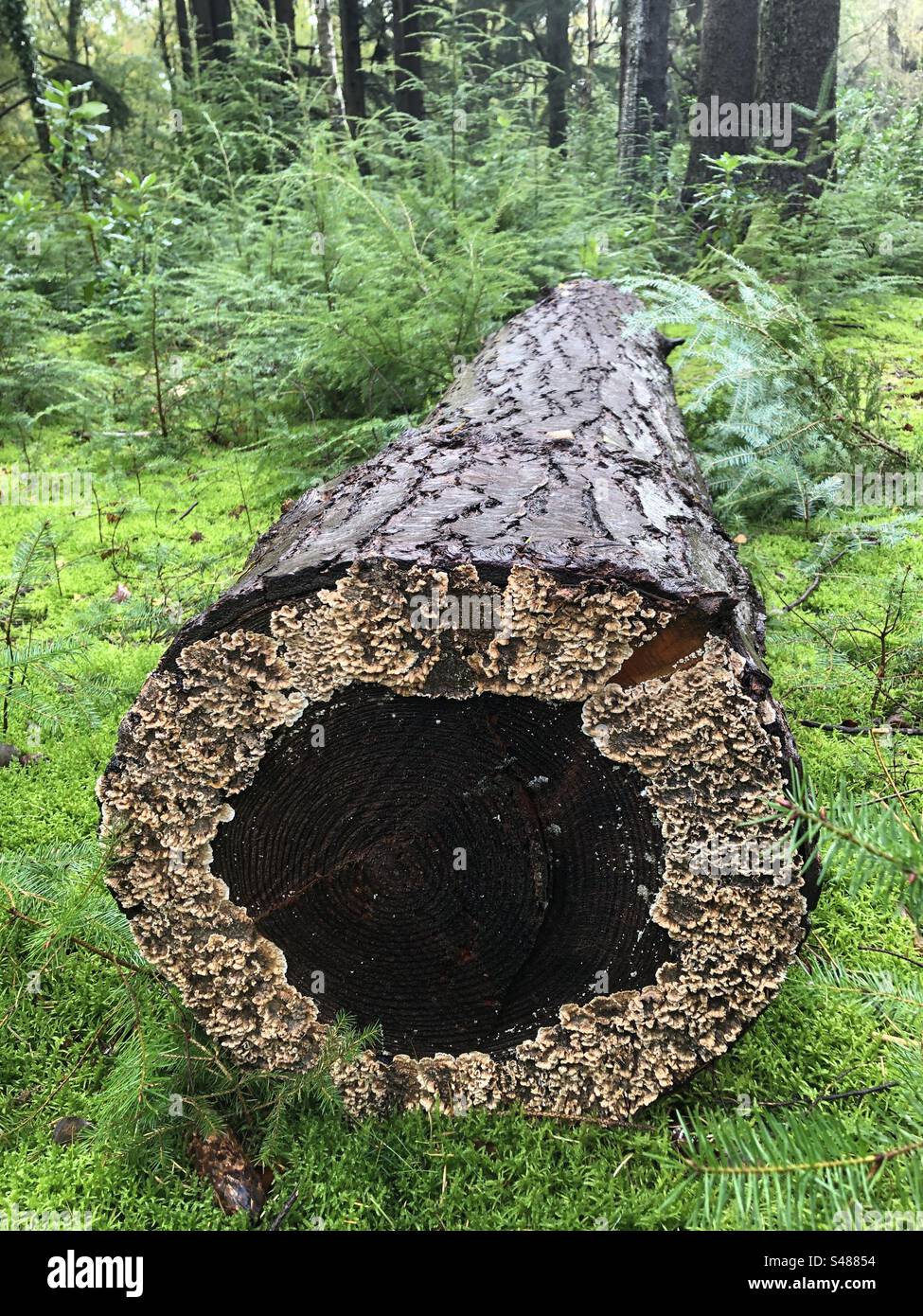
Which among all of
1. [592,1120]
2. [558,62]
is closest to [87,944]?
[592,1120]

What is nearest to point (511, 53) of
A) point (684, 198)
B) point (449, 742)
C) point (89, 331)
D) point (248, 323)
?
point (684, 198)

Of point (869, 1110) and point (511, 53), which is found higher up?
point (511, 53)

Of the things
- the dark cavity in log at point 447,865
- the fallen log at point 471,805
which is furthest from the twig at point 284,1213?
the dark cavity in log at point 447,865

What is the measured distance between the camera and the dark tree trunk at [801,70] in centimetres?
916

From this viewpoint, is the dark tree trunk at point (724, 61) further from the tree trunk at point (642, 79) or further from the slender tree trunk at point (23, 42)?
the slender tree trunk at point (23, 42)

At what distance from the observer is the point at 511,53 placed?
23.9 m

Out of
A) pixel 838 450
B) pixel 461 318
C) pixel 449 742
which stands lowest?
pixel 449 742

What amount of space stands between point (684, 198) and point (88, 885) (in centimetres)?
1156

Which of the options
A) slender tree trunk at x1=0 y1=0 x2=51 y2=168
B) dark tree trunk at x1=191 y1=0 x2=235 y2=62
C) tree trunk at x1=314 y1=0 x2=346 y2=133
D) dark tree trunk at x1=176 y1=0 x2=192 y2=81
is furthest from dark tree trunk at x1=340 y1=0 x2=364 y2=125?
slender tree trunk at x1=0 y1=0 x2=51 y2=168

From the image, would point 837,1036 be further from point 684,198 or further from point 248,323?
point 684,198

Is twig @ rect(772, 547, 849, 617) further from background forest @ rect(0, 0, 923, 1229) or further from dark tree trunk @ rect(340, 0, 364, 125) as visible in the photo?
dark tree trunk @ rect(340, 0, 364, 125)

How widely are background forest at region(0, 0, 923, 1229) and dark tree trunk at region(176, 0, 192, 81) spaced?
71 centimetres

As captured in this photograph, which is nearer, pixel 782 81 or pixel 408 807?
pixel 408 807

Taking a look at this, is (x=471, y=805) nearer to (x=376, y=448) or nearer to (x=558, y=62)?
(x=376, y=448)
